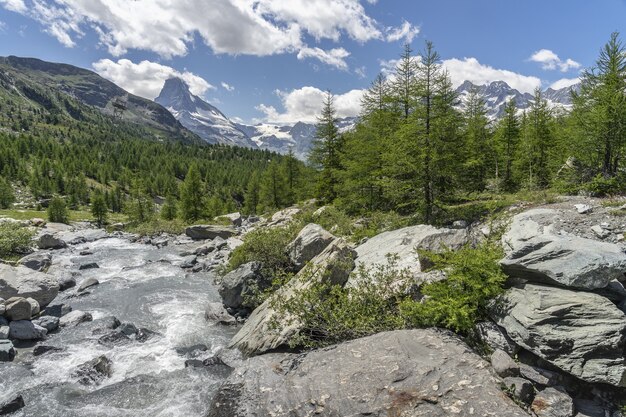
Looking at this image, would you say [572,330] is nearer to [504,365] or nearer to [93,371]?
[504,365]

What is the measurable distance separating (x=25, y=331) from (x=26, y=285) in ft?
14.1

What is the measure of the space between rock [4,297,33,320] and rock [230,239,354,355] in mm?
9890

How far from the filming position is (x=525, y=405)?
283 inches

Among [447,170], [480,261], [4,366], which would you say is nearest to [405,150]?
[447,170]

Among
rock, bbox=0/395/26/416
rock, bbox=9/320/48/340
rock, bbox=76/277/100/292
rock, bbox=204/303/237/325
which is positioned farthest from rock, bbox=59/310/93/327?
rock, bbox=0/395/26/416

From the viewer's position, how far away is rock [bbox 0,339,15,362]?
12883 millimetres

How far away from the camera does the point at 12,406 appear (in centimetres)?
1020

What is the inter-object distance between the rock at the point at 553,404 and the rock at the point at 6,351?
1711cm

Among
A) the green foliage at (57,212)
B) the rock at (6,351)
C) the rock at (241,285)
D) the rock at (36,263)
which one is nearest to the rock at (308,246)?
the rock at (241,285)

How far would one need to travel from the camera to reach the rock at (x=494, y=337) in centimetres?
887

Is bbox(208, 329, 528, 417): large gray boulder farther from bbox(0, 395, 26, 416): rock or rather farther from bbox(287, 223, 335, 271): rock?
bbox(287, 223, 335, 271): rock

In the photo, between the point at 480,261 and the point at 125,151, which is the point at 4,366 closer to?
the point at 480,261

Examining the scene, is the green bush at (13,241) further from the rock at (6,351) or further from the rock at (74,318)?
the rock at (6,351)

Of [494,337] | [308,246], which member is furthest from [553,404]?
[308,246]
